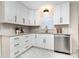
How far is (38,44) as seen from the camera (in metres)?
5.71

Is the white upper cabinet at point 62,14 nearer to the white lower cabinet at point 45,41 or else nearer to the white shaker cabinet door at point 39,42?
the white lower cabinet at point 45,41

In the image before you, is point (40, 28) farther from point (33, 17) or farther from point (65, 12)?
point (65, 12)

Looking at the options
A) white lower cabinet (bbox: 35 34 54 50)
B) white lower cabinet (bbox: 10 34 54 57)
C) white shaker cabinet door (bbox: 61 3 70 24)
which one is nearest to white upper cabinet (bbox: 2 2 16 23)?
white lower cabinet (bbox: 10 34 54 57)

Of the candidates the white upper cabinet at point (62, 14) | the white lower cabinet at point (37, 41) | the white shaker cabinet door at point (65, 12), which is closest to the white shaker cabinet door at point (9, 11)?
the white lower cabinet at point (37, 41)

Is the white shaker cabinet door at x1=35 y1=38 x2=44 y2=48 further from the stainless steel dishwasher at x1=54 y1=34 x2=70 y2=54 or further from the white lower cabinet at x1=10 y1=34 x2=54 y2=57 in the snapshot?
the stainless steel dishwasher at x1=54 y1=34 x2=70 y2=54

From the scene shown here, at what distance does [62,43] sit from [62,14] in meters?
1.49

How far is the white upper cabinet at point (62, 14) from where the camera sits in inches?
189

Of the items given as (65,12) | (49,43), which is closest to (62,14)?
(65,12)

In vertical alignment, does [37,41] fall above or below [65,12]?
below

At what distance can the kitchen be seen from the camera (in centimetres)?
360

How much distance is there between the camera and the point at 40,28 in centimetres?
644

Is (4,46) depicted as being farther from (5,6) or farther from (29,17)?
(29,17)

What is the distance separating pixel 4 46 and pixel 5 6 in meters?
1.52

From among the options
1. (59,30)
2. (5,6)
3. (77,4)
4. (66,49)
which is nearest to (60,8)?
(77,4)
